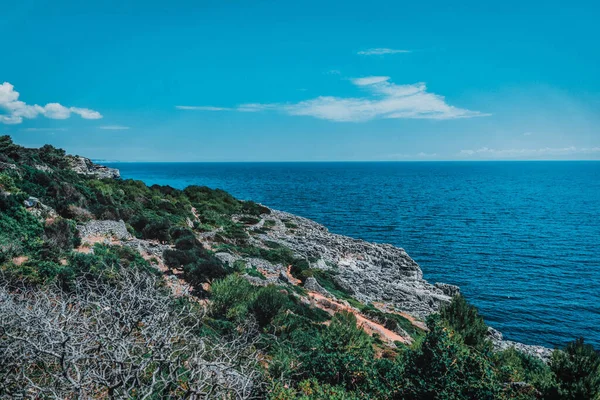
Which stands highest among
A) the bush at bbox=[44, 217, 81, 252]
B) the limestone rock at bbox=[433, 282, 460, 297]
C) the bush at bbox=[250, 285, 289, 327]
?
the bush at bbox=[44, 217, 81, 252]

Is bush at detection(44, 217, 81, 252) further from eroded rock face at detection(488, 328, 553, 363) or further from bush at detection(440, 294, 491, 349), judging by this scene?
eroded rock face at detection(488, 328, 553, 363)

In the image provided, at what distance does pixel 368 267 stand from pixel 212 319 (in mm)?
24714

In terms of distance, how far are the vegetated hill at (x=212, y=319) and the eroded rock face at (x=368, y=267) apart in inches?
7.5

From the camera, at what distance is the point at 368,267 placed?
35.7m

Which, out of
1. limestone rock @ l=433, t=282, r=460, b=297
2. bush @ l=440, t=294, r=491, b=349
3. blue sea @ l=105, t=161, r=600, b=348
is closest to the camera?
bush @ l=440, t=294, r=491, b=349

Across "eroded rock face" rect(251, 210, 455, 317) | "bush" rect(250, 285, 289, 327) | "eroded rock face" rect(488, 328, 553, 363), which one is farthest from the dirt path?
"eroded rock face" rect(488, 328, 553, 363)

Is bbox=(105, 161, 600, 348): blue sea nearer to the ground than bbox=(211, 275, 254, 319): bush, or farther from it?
nearer to the ground

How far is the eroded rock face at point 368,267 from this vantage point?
27781mm

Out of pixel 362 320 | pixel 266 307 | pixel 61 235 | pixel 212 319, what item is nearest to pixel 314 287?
pixel 362 320

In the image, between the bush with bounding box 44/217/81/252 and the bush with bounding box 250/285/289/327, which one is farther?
the bush with bounding box 44/217/81/252

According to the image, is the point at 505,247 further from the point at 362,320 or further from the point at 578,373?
the point at 578,373

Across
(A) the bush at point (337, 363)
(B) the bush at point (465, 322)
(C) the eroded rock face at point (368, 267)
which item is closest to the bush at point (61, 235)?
(A) the bush at point (337, 363)

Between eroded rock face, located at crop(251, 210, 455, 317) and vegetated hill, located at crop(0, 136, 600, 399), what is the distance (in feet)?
0.63

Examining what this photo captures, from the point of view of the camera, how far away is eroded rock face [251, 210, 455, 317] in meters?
27.8
